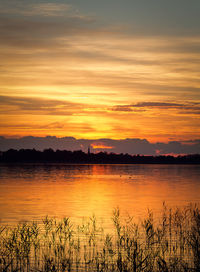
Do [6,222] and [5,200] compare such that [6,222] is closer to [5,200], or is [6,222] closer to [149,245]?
[149,245]

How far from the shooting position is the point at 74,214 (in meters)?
35.7

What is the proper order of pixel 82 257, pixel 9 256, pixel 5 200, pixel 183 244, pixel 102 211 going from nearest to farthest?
pixel 9 256
pixel 82 257
pixel 183 244
pixel 102 211
pixel 5 200

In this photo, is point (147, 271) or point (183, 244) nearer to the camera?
point (147, 271)

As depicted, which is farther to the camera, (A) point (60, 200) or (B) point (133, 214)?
(A) point (60, 200)

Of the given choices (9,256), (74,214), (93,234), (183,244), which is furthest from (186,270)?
(74,214)

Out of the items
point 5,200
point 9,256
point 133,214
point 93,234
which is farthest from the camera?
point 5,200

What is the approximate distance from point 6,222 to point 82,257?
1338 centimetres

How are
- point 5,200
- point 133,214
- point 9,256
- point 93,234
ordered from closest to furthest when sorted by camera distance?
point 9,256
point 93,234
point 133,214
point 5,200

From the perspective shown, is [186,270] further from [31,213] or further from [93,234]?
[31,213]

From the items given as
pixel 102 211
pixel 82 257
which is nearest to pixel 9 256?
pixel 82 257

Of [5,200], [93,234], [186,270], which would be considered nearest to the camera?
[186,270]

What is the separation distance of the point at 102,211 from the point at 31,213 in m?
6.50

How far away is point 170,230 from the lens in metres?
24.8

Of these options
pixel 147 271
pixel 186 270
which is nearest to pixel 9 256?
pixel 147 271
